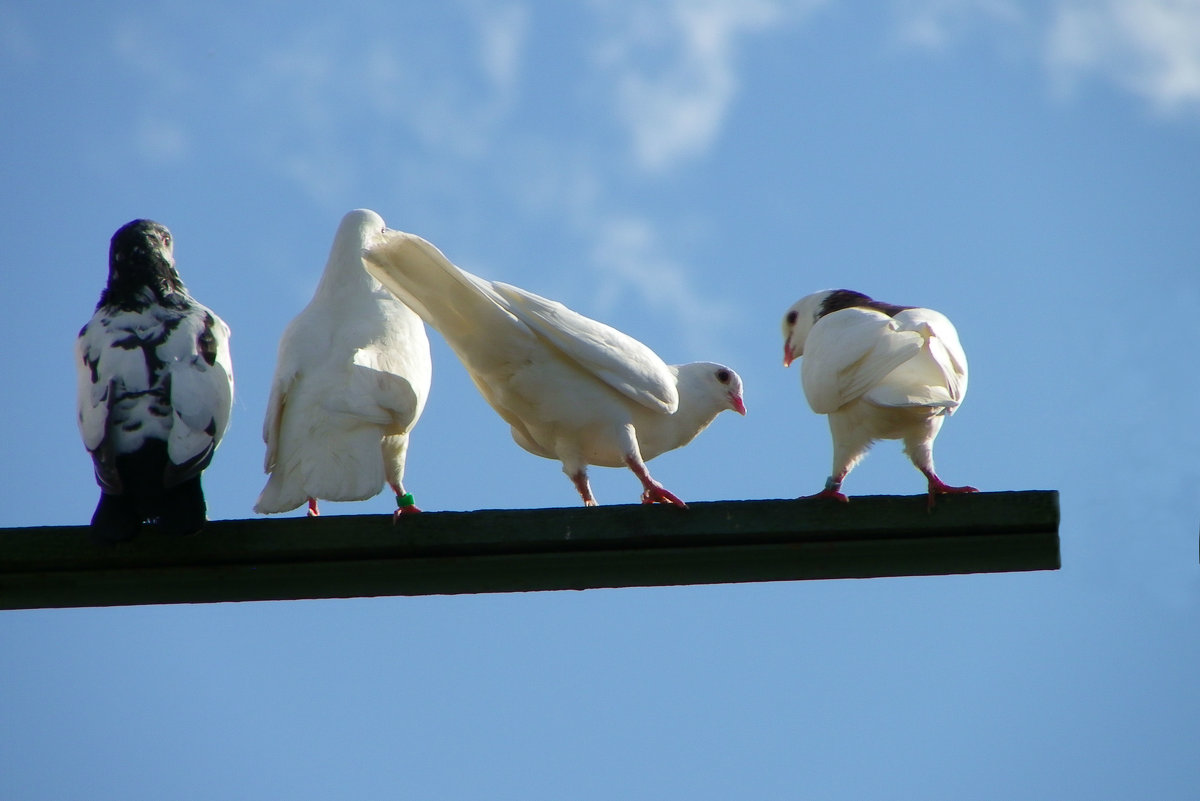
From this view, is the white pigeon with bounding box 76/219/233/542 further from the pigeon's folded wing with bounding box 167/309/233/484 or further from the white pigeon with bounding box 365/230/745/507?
the white pigeon with bounding box 365/230/745/507

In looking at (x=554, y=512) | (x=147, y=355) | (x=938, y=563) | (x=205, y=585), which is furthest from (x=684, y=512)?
(x=147, y=355)

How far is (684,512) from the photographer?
15.8 ft

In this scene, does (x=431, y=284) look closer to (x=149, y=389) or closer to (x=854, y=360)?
(x=149, y=389)

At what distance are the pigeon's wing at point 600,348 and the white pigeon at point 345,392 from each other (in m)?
0.65

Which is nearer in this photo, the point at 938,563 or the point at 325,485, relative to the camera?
the point at 938,563

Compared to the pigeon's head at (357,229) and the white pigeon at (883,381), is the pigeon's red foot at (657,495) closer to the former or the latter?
the white pigeon at (883,381)

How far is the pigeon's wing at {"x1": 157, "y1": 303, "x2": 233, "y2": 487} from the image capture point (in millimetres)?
5328

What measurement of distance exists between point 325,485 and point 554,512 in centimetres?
149

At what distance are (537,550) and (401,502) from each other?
1.91 m

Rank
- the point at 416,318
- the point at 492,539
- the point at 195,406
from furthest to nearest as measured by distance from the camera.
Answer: the point at 416,318 < the point at 195,406 < the point at 492,539

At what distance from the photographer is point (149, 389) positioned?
18.4ft

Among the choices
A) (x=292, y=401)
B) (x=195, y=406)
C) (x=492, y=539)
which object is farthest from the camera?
(x=292, y=401)

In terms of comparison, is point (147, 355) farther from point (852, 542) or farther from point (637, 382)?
point (852, 542)

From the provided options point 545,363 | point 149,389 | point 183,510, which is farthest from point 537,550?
point 545,363
